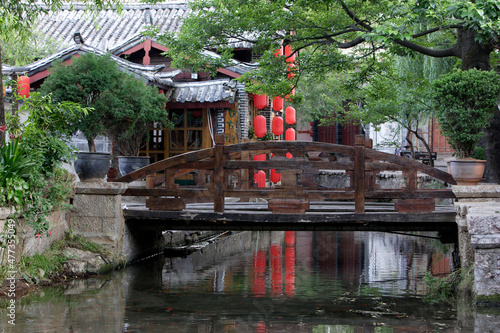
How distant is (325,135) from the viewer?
1240 inches

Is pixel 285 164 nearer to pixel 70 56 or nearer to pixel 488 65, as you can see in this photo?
pixel 488 65

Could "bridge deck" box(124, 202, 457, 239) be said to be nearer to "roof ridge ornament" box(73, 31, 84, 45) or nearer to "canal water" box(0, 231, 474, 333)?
"canal water" box(0, 231, 474, 333)

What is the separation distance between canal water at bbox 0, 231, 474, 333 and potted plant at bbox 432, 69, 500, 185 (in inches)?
75.5

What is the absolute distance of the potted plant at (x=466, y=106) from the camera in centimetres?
841

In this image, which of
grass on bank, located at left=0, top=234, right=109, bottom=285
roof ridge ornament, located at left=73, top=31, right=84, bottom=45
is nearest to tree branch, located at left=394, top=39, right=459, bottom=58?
grass on bank, located at left=0, top=234, right=109, bottom=285

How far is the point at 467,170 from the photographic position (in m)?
8.41

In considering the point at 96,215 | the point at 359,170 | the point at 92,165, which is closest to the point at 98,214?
the point at 96,215

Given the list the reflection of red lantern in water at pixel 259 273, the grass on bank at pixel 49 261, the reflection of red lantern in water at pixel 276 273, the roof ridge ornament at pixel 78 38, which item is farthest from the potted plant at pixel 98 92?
the reflection of red lantern in water at pixel 276 273

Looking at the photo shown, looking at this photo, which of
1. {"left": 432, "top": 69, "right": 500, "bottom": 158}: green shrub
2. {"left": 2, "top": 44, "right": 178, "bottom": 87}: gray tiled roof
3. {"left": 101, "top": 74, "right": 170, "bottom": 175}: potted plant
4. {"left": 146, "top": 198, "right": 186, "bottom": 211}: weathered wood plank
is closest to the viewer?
{"left": 432, "top": 69, "right": 500, "bottom": 158}: green shrub

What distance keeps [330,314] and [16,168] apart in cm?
434

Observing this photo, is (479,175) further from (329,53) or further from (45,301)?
(45,301)

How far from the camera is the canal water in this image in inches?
249

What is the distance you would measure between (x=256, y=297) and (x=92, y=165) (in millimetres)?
3399

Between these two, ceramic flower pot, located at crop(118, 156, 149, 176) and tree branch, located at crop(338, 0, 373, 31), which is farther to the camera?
tree branch, located at crop(338, 0, 373, 31)
